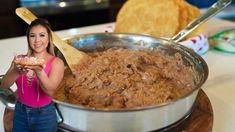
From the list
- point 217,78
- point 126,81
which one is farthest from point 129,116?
point 217,78

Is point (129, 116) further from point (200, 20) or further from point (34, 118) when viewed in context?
point (200, 20)

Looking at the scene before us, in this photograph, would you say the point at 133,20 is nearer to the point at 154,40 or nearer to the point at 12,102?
the point at 154,40

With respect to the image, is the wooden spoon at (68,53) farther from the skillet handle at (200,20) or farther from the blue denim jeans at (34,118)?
the skillet handle at (200,20)

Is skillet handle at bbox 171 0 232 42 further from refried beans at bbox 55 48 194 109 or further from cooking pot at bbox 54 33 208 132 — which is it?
cooking pot at bbox 54 33 208 132

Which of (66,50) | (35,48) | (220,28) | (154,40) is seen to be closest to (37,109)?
(35,48)

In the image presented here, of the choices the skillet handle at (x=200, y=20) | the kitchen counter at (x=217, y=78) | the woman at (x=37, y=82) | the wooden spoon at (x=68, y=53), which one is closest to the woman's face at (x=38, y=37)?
the woman at (x=37, y=82)
